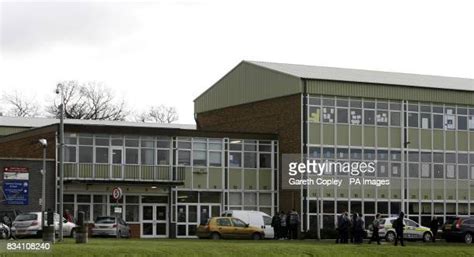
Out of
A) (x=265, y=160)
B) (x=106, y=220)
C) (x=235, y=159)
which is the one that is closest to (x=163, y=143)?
(x=235, y=159)

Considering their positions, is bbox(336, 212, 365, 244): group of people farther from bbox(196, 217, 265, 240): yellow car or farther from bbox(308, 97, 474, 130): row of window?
bbox(308, 97, 474, 130): row of window

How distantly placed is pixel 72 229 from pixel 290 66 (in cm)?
2415

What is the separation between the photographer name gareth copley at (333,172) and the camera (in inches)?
2340

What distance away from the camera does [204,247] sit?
35406mm

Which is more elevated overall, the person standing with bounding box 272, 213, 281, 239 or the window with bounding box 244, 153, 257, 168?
the window with bounding box 244, 153, 257, 168

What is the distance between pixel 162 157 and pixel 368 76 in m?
16.5

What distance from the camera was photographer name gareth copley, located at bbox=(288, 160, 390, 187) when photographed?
195ft

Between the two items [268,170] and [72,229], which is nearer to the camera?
[72,229]

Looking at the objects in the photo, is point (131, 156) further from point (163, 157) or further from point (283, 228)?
point (283, 228)

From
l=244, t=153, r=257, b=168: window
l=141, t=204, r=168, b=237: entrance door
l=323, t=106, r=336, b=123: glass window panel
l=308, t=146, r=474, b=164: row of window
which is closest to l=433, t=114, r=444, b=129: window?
l=308, t=146, r=474, b=164: row of window

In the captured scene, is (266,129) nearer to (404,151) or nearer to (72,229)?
(404,151)

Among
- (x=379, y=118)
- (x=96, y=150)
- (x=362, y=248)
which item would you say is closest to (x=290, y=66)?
(x=379, y=118)

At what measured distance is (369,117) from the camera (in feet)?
203

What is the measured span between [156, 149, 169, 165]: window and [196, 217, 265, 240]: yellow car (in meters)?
9.39
